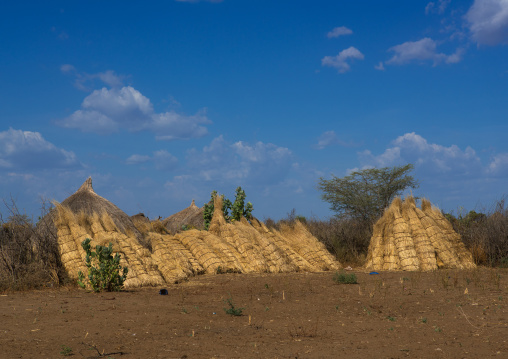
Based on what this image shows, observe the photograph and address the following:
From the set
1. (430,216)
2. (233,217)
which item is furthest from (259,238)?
(430,216)

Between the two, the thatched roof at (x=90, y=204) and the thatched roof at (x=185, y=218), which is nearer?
the thatched roof at (x=90, y=204)

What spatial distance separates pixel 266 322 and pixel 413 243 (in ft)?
25.8

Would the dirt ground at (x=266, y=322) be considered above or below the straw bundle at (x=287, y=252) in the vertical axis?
below

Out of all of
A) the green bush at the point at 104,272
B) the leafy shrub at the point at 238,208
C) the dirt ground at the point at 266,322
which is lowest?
the dirt ground at the point at 266,322

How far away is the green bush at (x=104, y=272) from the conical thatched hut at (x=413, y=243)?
744cm

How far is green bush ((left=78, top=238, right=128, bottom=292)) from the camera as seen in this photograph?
976 centimetres

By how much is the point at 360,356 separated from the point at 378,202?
1913 cm

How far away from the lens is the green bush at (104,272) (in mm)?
9758

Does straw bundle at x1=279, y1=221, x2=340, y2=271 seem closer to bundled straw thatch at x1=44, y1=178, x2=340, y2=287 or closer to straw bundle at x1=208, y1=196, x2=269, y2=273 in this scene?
bundled straw thatch at x1=44, y1=178, x2=340, y2=287

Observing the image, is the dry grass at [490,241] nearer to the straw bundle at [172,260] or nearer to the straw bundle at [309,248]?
the straw bundle at [309,248]

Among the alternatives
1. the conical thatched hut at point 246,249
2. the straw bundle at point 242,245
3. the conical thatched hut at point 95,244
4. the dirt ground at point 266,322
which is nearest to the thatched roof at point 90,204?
the conical thatched hut at point 246,249

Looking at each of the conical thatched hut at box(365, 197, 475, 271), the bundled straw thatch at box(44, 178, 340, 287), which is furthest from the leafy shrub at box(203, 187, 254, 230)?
the conical thatched hut at box(365, 197, 475, 271)

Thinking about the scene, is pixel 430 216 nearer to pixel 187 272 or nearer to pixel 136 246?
pixel 187 272

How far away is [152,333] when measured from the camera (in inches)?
254
